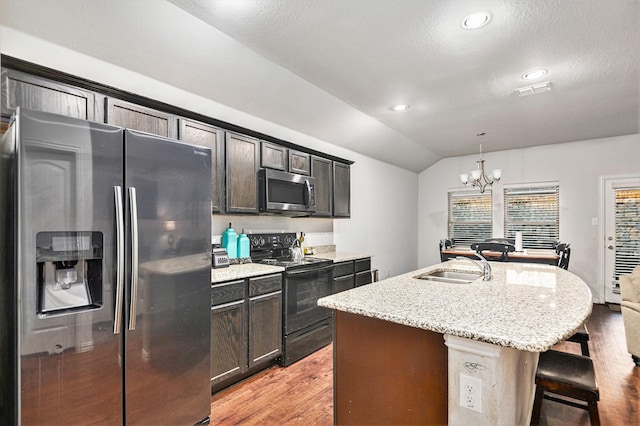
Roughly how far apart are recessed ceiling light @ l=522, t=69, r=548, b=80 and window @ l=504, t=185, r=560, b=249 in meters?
3.31

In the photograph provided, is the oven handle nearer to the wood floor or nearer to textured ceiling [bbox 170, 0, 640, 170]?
the wood floor

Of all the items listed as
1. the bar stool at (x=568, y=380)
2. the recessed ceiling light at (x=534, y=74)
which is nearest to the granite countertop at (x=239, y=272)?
the bar stool at (x=568, y=380)

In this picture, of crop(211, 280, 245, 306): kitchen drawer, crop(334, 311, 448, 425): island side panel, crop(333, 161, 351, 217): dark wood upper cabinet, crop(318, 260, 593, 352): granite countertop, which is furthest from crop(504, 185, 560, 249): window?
crop(334, 311, 448, 425): island side panel

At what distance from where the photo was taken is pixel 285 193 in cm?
336

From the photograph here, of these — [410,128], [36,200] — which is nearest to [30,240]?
[36,200]

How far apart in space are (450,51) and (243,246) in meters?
2.46

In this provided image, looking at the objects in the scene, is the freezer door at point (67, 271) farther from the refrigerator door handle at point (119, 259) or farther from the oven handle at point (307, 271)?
the oven handle at point (307, 271)

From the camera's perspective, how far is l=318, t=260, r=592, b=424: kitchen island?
1193mm

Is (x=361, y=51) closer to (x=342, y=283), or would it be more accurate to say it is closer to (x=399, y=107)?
(x=399, y=107)

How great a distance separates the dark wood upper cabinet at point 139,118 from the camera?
210cm

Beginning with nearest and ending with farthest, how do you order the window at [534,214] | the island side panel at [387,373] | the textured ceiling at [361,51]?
the island side panel at [387,373], the textured ceiling at [361,51], the window at [534,214]

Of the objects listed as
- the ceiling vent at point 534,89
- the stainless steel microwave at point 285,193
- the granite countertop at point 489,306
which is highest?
the ceiling vent at point 534,89

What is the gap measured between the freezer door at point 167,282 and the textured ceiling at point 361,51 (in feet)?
2.77

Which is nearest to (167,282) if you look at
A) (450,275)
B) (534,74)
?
(450,275)
